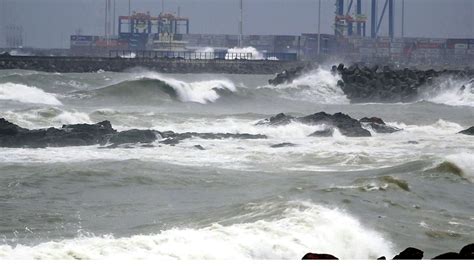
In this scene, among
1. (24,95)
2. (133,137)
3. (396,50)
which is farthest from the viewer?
(396,50)

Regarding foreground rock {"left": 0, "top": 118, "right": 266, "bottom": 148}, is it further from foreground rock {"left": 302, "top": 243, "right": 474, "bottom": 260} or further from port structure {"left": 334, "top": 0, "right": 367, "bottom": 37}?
port structure {"left": 334, "top": 0, "right": 367, "bottom": 37}

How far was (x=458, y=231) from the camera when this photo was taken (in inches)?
366

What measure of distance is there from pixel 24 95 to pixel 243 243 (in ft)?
92.2

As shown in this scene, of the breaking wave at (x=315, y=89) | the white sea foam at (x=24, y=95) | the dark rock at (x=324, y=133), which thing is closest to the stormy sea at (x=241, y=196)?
the dark rock at (x=324, y=133)

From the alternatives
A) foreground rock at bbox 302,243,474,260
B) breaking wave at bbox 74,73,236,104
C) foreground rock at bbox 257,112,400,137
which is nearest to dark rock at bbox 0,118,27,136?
foreground rock at bbox 257,112,400,137

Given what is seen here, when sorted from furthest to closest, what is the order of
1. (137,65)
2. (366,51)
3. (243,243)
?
1. (366,51)
2. (137,65)
3. (243,243)

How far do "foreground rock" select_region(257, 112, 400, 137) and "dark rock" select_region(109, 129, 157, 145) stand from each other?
4.00 meters

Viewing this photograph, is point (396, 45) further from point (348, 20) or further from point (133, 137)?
point (133, 137)

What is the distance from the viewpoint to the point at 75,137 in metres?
17.5

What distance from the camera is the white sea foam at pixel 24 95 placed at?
33.6m

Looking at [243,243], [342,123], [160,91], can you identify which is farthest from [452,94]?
[243,243]

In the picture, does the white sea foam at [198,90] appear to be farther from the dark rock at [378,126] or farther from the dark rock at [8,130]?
the dark rock at [8,130]

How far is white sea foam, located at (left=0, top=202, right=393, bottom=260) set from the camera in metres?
7.37

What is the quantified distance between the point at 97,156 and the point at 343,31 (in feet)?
286
